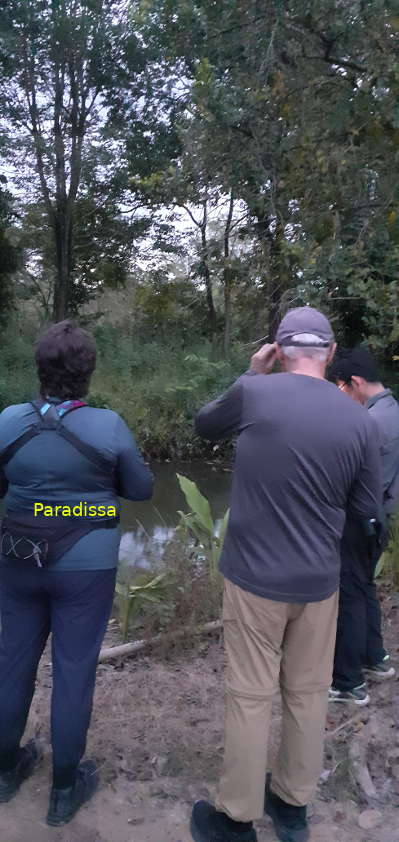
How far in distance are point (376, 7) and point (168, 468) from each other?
31.7 feet

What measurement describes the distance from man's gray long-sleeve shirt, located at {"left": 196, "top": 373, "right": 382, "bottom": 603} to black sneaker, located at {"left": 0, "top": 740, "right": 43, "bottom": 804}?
46.9 inches

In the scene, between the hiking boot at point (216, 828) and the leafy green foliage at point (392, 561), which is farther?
the leafy green foliage at point (392, 561)

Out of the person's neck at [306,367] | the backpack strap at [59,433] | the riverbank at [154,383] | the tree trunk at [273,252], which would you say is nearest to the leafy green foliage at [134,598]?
the backpack strap at [59,433]

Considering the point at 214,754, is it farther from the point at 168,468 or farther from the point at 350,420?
the point at 168,468

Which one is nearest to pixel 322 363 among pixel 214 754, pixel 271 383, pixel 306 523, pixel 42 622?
pixel 271 383

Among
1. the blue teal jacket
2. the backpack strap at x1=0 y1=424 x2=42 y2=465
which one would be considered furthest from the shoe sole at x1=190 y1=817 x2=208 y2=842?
the backpack strap at x1=0 y1=424 x2=42 y2=465

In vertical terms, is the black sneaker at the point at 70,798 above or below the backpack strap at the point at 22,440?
below

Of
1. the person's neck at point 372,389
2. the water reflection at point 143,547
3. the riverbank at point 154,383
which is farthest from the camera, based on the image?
the riverbank at point 154,383

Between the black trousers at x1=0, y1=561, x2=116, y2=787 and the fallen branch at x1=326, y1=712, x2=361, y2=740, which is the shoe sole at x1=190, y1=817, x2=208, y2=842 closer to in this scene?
the black trousers at x1=0, y1=561, x2=116, y2=787

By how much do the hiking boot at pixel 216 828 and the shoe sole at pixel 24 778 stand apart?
27.0 inches

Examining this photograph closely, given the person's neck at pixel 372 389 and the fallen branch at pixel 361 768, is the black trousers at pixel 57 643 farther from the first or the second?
the person's neck at pixel 372 389

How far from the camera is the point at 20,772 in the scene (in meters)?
2.88

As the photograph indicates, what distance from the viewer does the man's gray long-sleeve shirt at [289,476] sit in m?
2.40

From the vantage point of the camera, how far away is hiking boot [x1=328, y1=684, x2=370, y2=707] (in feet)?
11.8
